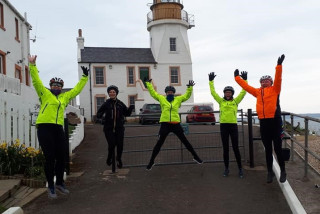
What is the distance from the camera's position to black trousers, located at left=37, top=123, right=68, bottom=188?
18.3 feet

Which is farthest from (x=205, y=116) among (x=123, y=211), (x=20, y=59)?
(x=123, y=211)

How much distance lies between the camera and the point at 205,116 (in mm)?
20719

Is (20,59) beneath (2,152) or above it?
above

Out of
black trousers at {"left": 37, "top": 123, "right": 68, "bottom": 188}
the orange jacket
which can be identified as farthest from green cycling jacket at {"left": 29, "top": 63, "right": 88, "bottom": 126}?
the orange jacket

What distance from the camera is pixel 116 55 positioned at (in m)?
32.9

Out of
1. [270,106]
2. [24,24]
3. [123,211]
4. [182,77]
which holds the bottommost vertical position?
[123,211]

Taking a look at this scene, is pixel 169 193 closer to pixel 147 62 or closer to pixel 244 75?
pixel 244 75

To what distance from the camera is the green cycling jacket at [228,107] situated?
7.02m

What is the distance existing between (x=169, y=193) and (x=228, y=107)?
2.24m

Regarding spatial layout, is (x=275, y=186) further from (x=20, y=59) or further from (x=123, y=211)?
(x=20, y=59)

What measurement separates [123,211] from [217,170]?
10.1 feet

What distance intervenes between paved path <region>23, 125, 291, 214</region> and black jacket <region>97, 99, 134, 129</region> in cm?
114

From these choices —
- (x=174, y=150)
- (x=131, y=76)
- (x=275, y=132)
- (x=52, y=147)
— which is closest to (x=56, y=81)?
(x=52, y=147)

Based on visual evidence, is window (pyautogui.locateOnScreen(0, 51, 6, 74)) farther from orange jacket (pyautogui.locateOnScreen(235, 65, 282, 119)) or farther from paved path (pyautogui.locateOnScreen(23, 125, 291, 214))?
orange jacket (pyautogui.locateOnScreen(235, 65, 282, 119))
